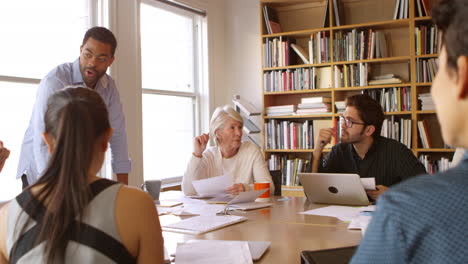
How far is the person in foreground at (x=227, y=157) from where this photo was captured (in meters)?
2.85

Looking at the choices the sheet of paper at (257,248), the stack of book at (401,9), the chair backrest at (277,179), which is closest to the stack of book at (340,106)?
the stack of book at (401,9)

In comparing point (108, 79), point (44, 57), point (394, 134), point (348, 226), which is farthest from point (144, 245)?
point (394, 134)

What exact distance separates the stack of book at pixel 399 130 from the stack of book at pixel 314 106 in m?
0.57

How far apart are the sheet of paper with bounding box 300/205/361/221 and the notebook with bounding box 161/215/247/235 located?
369 mm

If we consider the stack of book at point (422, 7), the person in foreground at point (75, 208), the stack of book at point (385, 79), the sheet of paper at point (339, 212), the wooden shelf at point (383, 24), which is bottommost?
the sheet of paper at point (339, 212)

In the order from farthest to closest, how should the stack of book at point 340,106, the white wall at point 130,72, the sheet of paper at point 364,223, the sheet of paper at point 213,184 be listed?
the stack of book at point 340,106 < the white wall at point 130,72 < the sheet of paper at point 213,184 < the sheet of paper at point 364,223

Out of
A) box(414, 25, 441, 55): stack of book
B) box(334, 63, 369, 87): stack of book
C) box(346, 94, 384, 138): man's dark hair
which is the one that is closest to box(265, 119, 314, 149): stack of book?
box(334, 63, 369, 87): stack of book

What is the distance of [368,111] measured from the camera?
8.69 ft

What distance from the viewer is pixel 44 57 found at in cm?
313

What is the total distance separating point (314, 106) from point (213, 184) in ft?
7.21

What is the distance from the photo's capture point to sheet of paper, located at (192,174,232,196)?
236 cm

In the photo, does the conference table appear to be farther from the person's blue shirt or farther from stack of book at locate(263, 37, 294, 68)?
stack of book at locate(263, 37, 294, 68)

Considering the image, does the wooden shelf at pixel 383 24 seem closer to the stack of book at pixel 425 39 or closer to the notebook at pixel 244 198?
the stack of book at pixel 425 39

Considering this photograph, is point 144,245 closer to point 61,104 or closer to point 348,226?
point 61,104
